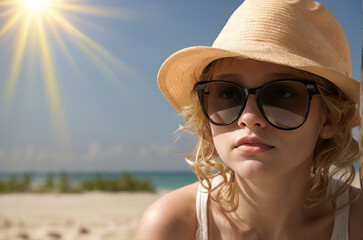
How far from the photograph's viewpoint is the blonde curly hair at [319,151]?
1.95 metres

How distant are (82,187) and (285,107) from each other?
16591mm

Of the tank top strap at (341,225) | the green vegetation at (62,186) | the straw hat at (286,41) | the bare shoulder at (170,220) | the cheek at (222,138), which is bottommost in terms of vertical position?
the tank top strap at (341,225)

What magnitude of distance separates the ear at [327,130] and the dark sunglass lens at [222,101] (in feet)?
1.76

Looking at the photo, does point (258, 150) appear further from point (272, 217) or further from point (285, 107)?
point (272, 217)

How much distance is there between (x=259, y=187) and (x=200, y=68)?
729 millimetres

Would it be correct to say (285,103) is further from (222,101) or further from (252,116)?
(222,101)

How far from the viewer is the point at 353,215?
2.12 meters

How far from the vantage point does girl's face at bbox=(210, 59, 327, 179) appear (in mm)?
1701

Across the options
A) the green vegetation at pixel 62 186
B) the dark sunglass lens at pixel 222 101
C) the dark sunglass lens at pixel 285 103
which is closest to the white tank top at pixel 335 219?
the dark sunglass lens at pixel 222 101

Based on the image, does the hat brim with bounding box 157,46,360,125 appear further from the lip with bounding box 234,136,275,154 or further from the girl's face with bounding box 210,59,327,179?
the lip with bounding box 234,136,275,154

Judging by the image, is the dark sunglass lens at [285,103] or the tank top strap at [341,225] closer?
the dark sunglass lens at [285,103]

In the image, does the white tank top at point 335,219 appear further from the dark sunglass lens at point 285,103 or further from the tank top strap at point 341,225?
the dark sunglass lens at point 285,103

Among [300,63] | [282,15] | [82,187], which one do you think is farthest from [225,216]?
[82,187]

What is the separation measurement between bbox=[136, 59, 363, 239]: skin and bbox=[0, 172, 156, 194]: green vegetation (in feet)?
44.7
